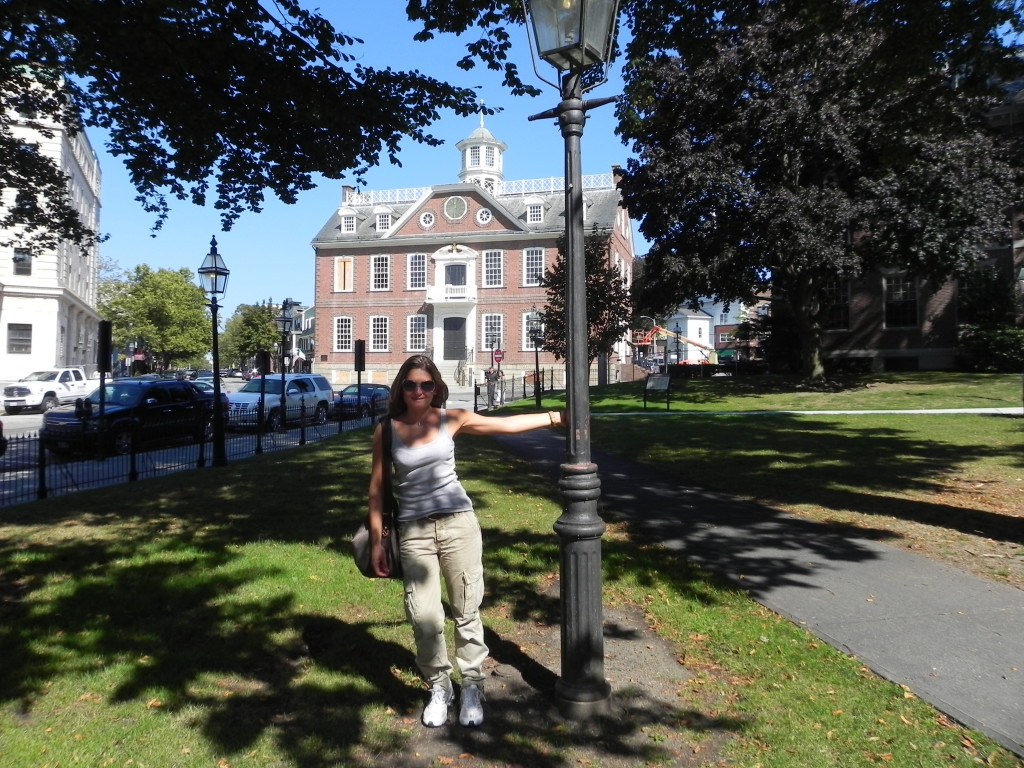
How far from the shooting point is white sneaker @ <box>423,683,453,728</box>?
12.0ft

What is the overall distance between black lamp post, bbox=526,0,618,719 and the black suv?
1231 centimetres

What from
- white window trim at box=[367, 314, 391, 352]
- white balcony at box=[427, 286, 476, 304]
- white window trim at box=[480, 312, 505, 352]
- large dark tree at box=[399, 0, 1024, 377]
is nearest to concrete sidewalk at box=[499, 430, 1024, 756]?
large dark tree at box=[399, 0, 1024, 377]

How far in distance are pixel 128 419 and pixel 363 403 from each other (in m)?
11.3

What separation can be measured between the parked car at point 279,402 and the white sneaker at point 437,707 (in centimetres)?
1851

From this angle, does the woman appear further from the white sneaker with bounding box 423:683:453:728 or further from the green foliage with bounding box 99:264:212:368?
the green foliage with bounding box 99:264:212:368

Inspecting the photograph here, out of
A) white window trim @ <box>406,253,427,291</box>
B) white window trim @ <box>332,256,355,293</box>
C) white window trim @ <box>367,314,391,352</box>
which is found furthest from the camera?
white window trim @ <box>332,256,355,293</box>

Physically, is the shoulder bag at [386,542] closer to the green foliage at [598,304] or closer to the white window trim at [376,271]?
the green foliage at [598,304]

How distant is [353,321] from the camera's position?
54.9 metres

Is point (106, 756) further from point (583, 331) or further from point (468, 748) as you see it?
point (583, 331)

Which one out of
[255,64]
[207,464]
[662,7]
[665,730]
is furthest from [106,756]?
[207,464]

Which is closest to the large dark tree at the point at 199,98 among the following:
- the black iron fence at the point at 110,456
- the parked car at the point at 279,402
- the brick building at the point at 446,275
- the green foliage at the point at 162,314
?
the black iron fence at the point at 110,456

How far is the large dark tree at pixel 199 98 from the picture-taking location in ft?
25.3

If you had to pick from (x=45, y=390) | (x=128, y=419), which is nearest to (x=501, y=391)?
(x=128, y=419)

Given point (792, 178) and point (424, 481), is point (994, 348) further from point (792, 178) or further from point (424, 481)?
point (424, 481)
